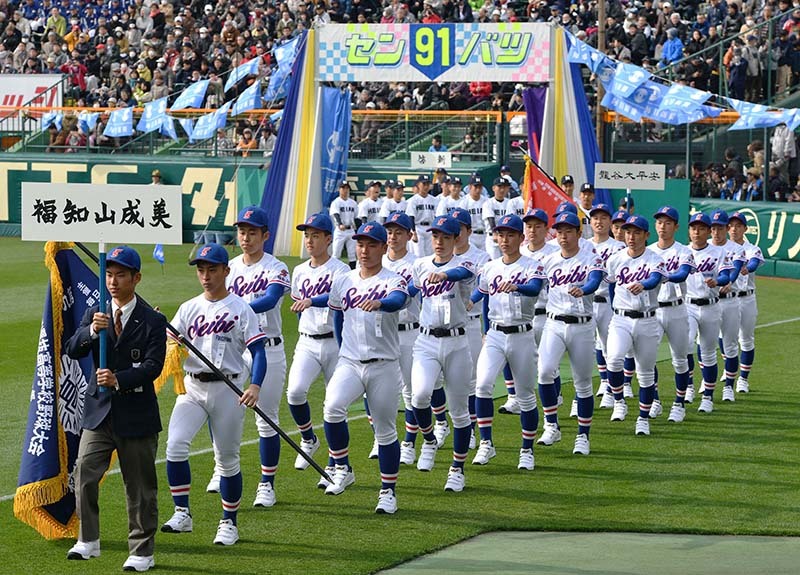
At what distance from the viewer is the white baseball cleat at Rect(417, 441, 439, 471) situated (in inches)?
472

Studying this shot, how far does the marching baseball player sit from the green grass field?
661 mm

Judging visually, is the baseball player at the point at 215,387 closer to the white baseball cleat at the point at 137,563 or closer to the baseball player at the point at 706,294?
the white baseball cleat at the point at 137,563

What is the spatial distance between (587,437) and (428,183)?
46.1 ft

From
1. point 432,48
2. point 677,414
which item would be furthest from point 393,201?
point 677,414

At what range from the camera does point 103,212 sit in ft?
28.5

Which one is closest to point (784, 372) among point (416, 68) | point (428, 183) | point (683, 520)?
point (683, 520)

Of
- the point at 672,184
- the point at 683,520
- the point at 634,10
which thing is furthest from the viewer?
the point at 634,10

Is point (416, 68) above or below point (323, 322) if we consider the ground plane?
above

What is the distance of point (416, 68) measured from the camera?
27234mm

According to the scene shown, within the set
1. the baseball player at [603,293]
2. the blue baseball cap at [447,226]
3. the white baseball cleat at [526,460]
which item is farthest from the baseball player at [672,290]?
the blue baseball cap at [447,226]

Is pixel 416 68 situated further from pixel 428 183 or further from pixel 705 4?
pixel 705 4

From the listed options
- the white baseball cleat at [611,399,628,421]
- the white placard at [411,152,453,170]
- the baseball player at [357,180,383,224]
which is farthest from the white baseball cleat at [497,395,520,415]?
the white placard at [411,152,453,170]

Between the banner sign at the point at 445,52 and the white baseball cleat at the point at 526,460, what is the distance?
15.9 metres

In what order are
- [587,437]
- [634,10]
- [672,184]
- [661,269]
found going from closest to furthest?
[587,437], [661,269], [672,184], [634,10]
